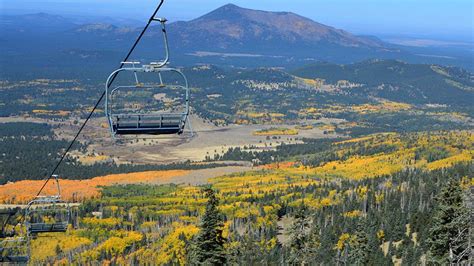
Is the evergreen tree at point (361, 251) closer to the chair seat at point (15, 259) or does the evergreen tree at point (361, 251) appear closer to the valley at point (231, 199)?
the valley at point (231, 199)

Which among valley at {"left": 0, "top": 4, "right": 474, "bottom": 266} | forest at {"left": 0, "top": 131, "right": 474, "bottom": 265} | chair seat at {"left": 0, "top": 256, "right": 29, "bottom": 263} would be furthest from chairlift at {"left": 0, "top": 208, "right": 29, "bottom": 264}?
forest at {"left": 0, "top": 131, "right": 474, "bottom": 265}

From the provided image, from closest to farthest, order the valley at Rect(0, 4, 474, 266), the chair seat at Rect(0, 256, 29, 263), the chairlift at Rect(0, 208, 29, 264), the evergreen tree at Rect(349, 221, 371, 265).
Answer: the chairlift at Rect(0, 208, 29, 264) → the chair seat at Rect(0, 256, 29, 263) → the valley at Rect(0, 4, 474, 266) → the evergreen tree at Rect(349, 221, 371, 265)

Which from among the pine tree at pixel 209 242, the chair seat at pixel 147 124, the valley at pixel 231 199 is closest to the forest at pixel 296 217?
the pine tree at pixel 209 242

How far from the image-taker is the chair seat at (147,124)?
15164 millimetres

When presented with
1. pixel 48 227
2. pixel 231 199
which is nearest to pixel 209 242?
pixel 48 227

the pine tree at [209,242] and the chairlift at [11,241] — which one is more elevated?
the chairlift at [11,241]

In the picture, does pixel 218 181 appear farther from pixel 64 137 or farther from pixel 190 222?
pixel 64 137

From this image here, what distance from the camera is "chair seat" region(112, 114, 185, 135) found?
597 inches

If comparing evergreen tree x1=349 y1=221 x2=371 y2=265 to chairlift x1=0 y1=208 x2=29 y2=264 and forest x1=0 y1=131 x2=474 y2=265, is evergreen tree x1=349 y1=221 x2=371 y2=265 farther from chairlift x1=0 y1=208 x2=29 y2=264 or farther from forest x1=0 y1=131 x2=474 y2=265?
chairlift x1=0 y1=208 x2=29 y2=264

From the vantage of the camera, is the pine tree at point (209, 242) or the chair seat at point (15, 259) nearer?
the chair seat at point (15, 259)

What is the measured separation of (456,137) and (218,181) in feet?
186

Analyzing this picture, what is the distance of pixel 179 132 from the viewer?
1531cm

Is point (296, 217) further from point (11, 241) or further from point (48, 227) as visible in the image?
point (11, 241)

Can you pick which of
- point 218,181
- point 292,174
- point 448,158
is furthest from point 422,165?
point 218,181
